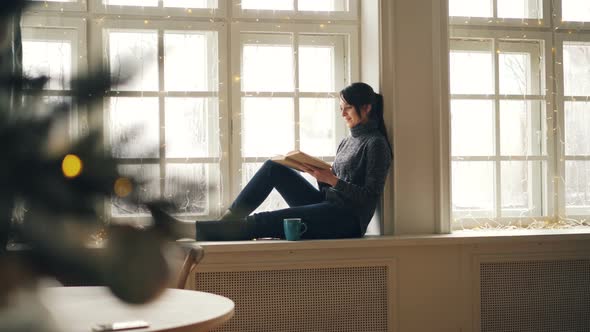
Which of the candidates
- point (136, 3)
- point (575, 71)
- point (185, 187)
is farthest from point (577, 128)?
point (185, 187)

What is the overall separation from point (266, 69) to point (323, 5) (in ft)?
1.61

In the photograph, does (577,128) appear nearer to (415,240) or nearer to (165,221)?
(415,240)

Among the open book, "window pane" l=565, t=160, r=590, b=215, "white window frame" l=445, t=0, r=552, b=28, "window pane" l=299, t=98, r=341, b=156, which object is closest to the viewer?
the open book

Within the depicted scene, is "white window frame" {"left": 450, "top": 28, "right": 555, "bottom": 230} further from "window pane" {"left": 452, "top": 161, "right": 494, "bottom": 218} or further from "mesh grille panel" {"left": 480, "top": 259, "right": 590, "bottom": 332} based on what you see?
"mesh grille panel" {"left": 480, "top": 259, "right": 590, "bottom": 332}

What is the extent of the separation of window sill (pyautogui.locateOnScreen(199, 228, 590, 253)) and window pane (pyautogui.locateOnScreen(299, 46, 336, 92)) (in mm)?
912

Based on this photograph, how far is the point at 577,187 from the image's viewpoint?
157 inches

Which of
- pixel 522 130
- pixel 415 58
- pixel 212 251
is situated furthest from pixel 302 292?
pixel 522 130

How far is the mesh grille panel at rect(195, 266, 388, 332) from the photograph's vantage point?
3.24 m

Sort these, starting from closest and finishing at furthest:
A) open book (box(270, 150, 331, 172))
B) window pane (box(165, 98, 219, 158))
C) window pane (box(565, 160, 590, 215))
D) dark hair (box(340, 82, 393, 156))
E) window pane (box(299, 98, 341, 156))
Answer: open book (box(270, 150, 331, 172))
dark hair (box(340, 82, 393, 156))
window pane (box(165, 98, 219, 158))
window pane (box(299, 98, 341, 156))
window pane (box(565, 160, 590, 215))

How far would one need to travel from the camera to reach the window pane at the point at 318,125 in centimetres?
377

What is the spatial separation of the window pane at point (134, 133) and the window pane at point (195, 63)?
11.1ft

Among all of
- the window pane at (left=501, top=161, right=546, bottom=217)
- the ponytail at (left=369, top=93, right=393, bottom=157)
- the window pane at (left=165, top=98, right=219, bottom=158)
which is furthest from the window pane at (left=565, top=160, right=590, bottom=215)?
the window pane at (left=165, top=98, right=219, bottom=158)

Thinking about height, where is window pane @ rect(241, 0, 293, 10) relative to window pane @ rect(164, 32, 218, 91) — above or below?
above

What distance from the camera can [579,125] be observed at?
401cm
